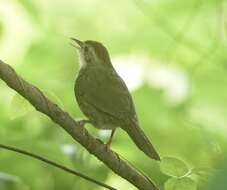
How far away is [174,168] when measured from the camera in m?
1.95

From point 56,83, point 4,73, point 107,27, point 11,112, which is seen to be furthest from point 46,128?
point 107,27

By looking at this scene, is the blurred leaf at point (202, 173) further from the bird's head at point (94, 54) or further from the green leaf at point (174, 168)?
the bird's head at point (94, 54)

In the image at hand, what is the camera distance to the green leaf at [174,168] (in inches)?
76.6

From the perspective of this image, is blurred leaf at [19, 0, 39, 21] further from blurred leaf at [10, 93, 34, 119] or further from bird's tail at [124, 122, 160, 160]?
blurred leaf at [10, 93, 34, 119]

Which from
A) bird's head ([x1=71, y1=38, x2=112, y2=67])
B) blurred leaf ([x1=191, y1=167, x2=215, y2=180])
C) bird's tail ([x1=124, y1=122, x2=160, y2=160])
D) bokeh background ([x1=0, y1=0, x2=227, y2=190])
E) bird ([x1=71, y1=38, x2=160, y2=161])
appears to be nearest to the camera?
blurred leaf ([x1=191, y1=167, x2=215, y2=180])

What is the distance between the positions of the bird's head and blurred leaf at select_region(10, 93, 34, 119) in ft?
4.66

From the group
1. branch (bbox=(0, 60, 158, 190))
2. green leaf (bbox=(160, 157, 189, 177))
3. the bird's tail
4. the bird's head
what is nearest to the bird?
the bird's tail

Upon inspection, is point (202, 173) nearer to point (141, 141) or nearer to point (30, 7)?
point (141, 141)

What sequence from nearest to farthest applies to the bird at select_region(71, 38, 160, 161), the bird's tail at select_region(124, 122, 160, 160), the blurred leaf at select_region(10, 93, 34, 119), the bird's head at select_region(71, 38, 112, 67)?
1. the blurred leaf at select_region(10, 93, 34, 119)
2. the bird's tail at select_region(124, 122, 160, 160)
3. the bird at select_region(71, 38, 160, 161)
4. the bird's head at select_region(71, 38, 112, 67)

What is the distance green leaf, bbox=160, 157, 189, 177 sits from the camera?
1.95m

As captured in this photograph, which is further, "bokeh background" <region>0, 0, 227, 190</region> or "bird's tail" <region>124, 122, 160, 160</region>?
"bokeh background" <region>0, 0, 227, 190</region>

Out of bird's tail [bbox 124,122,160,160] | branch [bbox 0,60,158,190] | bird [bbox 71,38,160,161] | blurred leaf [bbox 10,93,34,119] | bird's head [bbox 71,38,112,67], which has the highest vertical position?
bird's head [bbox 71,38,112,67]

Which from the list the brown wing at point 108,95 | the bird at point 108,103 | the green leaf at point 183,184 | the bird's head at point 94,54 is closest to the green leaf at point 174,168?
the green leaf at point 183,184

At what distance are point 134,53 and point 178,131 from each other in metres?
1.39
